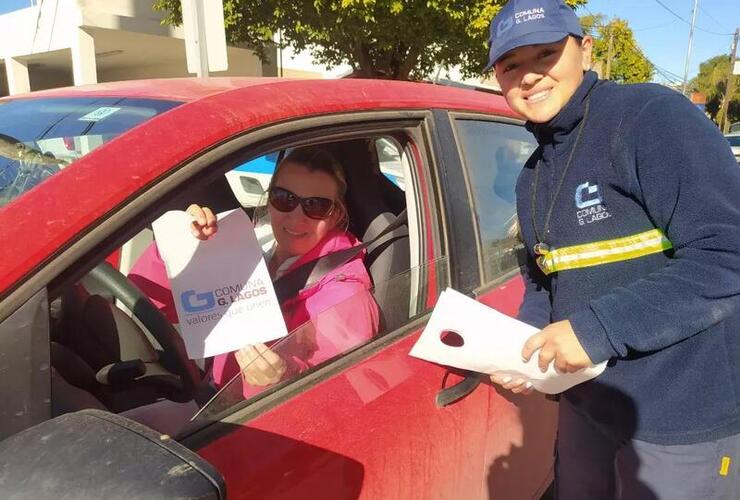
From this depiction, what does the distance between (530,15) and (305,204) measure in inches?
36.0

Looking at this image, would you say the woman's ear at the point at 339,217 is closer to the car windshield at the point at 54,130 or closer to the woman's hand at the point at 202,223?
the woman's hand at the point at 202,223

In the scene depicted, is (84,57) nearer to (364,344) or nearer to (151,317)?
(151,317)

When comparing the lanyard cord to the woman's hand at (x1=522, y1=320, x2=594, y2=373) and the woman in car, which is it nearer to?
the woman's hand at (x1=522, y1=320, x2=594, y2=373)

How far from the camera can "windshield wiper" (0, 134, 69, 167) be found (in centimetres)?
123

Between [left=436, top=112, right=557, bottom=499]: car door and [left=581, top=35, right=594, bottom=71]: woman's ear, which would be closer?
[left=581, top=35, right=594, bottom=71]: woman's ear

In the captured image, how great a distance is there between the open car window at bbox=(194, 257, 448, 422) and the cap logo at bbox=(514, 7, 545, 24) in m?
0.68

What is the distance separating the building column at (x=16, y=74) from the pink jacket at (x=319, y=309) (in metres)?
14.8

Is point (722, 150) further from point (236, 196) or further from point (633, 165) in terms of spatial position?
point (236, 196)

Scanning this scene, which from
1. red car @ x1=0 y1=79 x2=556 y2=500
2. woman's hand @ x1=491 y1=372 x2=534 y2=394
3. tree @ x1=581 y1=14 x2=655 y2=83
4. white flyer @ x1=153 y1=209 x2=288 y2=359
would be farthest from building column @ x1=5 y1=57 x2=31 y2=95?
tree @ x1=581 y1=14 x2=655 y2=83

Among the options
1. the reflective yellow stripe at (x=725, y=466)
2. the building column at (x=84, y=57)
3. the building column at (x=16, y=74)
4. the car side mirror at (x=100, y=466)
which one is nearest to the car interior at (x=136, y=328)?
the car side mirror at (x=100, y=466)

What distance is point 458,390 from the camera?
157 centimetres

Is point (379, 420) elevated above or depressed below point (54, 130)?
below

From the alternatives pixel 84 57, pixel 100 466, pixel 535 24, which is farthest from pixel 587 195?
pixel 84 57

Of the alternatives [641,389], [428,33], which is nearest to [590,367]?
[641,389]
